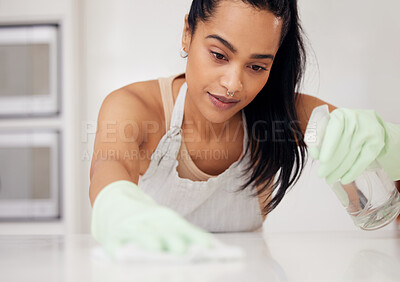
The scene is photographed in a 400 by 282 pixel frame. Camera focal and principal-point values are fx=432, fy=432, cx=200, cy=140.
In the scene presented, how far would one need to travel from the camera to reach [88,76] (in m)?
1.67

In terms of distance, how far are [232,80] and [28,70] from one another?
3.63 feet

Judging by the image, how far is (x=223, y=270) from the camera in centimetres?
42

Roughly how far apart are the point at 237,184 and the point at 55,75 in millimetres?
894

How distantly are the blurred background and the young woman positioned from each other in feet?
2.07

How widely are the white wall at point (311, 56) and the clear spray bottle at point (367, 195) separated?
39.0 inches

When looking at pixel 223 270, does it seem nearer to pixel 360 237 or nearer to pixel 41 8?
pixel 360 237

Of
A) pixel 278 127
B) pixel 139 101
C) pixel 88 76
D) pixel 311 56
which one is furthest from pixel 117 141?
pixel 311 56

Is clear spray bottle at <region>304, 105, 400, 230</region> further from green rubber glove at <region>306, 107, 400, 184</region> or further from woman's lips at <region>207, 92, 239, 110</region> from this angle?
woman's lips at <region>207, 92, 239, 110</region>

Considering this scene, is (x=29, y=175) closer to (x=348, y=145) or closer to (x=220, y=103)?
(x=220, y=103)

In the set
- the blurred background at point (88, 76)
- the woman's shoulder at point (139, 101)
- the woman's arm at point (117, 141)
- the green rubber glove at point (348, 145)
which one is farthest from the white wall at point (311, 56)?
the green rubber glove at point (348, 145)

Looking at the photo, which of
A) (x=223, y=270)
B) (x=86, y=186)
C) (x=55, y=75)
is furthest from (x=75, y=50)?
(x=223, y=270)

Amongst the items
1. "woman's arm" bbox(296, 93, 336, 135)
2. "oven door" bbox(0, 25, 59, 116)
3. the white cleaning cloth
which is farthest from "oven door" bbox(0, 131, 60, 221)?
the white cleaning cloth

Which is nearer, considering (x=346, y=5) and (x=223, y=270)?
(x=223, y=270)

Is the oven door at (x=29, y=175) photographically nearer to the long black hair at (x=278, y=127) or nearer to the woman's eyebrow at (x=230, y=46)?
the long black hair at (x=278, y=127)
